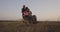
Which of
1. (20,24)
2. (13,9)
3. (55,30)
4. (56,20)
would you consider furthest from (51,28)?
(13,9)

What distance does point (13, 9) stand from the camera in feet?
5.57

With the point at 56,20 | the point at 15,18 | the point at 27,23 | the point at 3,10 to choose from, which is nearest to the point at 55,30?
the point at 56,20

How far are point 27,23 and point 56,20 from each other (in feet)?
0.93

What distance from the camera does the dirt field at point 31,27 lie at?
4.82ft

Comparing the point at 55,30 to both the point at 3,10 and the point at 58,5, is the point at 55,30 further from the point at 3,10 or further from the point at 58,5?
the point at 3,10

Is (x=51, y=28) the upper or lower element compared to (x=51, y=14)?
lower

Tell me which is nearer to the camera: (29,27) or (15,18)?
(29,27)

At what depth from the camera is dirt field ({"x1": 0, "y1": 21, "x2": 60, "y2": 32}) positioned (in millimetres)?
1471

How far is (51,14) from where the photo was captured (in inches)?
64.9

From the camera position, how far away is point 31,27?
4.90 ft

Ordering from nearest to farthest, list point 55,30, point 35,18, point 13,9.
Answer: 1. point 55,30
2. point 35,18
3. point 13,9

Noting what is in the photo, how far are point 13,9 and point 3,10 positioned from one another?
10 centimetres

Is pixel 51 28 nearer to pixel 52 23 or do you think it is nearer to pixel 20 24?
pixel 52 23

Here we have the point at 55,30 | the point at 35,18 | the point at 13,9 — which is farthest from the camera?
the point at 13,9
